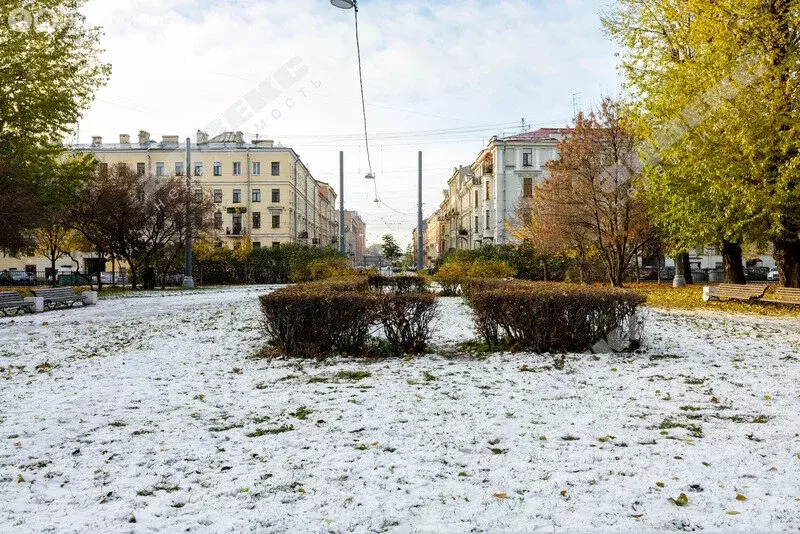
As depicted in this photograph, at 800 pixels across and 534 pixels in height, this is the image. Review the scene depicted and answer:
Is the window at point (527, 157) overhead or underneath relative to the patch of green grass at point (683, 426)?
overhead

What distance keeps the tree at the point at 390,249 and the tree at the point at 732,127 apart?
62.5 metres

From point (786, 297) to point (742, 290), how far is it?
2121 mm

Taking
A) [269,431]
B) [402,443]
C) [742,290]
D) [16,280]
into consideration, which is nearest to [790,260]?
[742,290]

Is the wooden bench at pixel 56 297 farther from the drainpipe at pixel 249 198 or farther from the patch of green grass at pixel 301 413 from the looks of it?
the drainpipe at pixel 249 198

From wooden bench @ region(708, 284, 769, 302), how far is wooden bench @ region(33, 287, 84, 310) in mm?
22874

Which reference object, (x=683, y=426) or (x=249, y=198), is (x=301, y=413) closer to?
(x=683, y=426)

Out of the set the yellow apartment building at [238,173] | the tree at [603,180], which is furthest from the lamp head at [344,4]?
the yellow apartment building at [238,173]

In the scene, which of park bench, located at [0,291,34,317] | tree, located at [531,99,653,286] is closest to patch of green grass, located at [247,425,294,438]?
park bench, located at [0,291,34,317]

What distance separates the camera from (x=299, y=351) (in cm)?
883

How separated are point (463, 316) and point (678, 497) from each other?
11.5 m

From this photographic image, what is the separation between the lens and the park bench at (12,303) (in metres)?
15.9

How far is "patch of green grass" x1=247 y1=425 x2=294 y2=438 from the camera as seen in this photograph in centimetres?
495

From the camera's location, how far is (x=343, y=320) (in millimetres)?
8820

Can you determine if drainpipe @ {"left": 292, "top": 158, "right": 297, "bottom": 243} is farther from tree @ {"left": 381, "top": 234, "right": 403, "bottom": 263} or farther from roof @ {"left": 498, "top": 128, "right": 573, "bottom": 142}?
roof @ {"left": 498, "top": 128, "right": 573, "bottom": 142}
